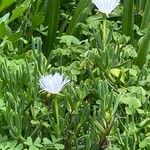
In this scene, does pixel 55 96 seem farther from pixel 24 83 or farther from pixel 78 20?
pixel 78 20

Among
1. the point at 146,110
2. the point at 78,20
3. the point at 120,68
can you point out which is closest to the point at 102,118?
the point at 146,110

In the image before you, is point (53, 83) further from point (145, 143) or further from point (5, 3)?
point (5, 3)

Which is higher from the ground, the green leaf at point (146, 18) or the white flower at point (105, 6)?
the white flower at point (105, 6)

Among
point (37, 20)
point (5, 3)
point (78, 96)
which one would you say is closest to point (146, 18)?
point (37, 20)

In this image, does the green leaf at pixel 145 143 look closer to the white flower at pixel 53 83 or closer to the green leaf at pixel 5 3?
the white flower at pixel 53 83

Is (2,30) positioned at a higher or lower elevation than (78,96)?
higher

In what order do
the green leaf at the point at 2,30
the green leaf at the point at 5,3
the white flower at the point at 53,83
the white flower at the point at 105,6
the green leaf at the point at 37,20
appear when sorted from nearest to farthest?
the white flower at the point at 53,83 → the white flower at the point at 105,6 → the green leaf at the point at 2,30 → the green leaf at the point at 5,3 → the green leaf at the point at 37,20

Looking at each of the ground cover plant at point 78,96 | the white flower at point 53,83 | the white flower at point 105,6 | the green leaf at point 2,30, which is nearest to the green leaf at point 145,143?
the ground cover plant at point 78,96

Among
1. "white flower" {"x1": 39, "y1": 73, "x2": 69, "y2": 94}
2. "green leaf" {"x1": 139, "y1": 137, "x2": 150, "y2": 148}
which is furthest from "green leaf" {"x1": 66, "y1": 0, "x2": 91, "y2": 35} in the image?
"green leaf" {"x1": 139, "y1": 137, "x2": 150, "y2": 148}
